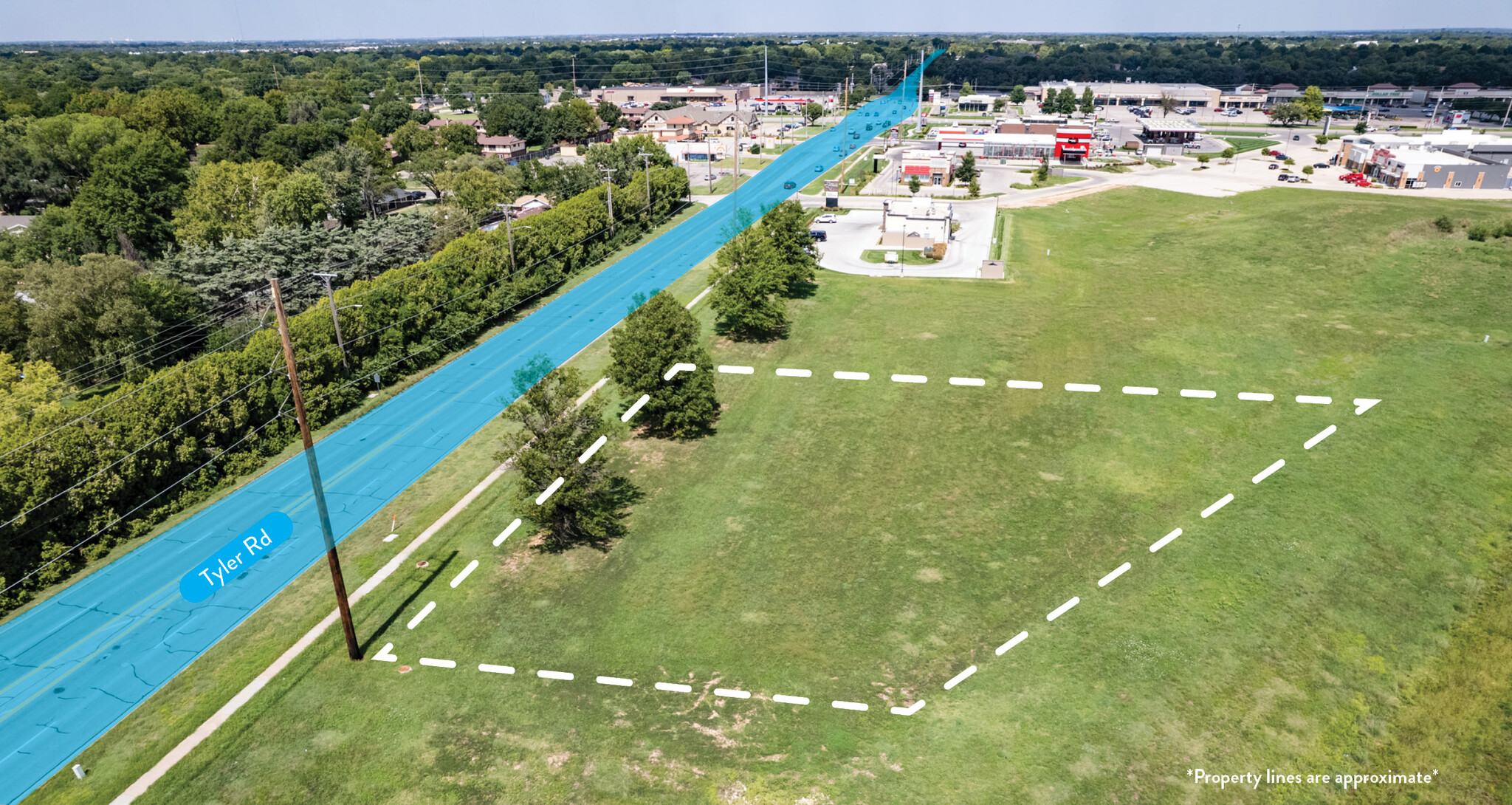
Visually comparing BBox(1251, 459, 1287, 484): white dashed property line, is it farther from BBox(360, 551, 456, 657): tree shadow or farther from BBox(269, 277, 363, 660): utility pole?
BBox(269, 277, 363, 660): utility pole

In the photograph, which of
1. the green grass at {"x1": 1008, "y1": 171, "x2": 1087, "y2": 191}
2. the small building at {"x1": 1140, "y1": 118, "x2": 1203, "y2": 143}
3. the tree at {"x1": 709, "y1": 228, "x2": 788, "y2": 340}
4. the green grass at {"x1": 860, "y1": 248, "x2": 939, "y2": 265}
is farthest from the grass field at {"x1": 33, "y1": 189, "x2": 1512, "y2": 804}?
the small building at {"x1": 1140, "y1": 118, "x2": 1203, "y2": 143}

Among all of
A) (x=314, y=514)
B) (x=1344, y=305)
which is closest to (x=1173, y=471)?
(x=1344, y=305)

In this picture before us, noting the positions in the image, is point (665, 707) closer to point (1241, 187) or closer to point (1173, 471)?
point (1173, 471)

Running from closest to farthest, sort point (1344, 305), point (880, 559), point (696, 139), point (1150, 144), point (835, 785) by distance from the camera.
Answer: point (835, 785) → point (880, 559) → point (1344, 305) → point (1150, 144) → point (696, 139)

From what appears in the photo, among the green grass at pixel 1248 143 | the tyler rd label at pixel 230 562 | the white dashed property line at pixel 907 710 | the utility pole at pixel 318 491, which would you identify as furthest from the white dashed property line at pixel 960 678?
the green grass at pixel 1248 143

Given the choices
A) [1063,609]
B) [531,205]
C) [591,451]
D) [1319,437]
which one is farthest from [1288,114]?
[591,451]

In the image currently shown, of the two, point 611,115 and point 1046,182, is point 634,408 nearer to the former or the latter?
point 1046,182
